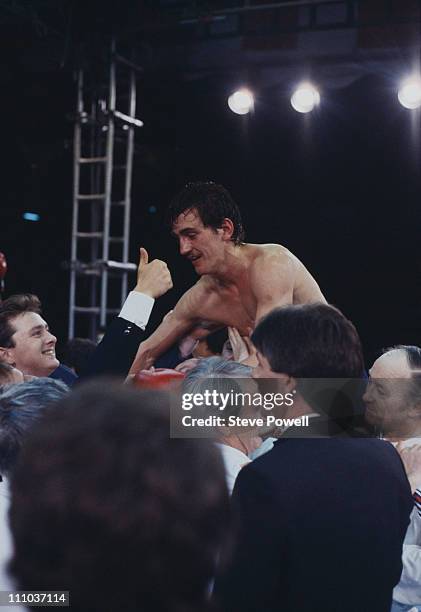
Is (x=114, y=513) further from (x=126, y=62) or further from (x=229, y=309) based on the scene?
(x=126, y=62)

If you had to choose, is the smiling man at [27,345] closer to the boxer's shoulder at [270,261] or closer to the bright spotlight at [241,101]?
the boxer's shoulder at [270,261]

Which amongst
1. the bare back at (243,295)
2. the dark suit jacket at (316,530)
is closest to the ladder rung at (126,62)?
the bare back at (243,295)

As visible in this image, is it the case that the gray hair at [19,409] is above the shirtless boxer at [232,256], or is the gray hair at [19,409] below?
below

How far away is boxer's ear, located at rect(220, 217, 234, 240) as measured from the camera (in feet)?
9.91

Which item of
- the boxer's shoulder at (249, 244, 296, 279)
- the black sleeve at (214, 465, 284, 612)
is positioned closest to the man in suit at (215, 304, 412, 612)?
the black sleeve at (214, 465, 284, 612)

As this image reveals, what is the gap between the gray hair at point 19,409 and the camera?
130 centimetres

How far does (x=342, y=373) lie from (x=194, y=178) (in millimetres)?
5774

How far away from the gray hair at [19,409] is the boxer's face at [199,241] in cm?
160

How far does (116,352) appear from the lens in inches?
63.7

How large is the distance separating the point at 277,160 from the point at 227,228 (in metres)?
3.76

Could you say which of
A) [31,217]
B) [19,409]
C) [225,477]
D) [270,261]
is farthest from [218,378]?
[31,217]

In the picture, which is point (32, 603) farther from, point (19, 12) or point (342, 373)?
point (19, 12)

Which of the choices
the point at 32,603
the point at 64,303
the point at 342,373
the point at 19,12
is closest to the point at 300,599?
the point at 342,373

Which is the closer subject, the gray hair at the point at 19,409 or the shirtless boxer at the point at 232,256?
the gray hair at the point at 19,409
